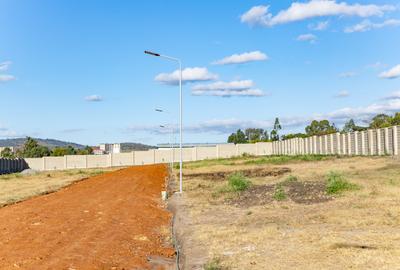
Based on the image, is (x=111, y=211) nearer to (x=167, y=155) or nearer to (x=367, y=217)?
(x=367, y=217)

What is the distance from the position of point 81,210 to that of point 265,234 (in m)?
12.4

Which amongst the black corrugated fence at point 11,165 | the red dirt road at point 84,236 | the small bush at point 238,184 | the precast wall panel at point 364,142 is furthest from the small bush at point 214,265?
the black corrugated fence at point 11,165

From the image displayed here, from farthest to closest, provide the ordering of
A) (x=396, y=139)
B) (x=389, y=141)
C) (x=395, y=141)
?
(x=389, y=141) < (x=395, y=141) < (x=396, y=139)

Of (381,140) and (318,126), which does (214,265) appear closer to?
(381,140)

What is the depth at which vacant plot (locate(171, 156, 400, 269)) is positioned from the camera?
11016mm

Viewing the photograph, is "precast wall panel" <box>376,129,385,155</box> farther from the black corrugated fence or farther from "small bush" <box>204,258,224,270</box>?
the black corrugated fence

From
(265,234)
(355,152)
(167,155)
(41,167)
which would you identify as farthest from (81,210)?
(167,155)

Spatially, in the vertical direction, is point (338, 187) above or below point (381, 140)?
below

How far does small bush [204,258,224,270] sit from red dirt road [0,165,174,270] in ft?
6.21

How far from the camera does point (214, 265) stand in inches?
436

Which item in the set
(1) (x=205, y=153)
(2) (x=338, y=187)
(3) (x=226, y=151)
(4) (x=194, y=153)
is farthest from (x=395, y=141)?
(4) (x=194, y=153)

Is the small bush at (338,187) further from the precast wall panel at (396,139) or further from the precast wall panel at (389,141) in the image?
the precast wall panel at (389,141)

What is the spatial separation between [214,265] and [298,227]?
5.04 metres

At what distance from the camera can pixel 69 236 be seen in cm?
1658
